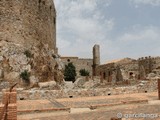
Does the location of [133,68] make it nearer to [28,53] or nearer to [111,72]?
[111,72]

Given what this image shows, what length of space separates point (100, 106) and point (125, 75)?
29.5 metres

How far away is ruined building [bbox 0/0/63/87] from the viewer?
24203 mm

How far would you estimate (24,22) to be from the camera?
1046 inches

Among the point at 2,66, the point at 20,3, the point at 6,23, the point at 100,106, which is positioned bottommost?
the point at 100,106

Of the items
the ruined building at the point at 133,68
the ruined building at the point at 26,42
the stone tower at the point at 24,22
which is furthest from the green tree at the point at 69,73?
the stone tower at the point at 24,22

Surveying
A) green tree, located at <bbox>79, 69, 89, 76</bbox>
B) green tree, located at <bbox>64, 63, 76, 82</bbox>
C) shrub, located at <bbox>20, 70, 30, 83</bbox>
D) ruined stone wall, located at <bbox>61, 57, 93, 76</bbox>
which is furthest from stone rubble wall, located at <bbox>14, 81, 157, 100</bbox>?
ruined stone wall, located at <bbox>61, 57, 93, 76</bbox>

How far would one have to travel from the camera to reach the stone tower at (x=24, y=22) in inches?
998

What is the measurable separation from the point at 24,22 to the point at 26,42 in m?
2.12

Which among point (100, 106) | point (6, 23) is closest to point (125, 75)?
point (6, 23)

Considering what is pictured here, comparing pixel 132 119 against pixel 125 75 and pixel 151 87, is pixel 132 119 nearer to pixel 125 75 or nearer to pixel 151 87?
pixel 151 87

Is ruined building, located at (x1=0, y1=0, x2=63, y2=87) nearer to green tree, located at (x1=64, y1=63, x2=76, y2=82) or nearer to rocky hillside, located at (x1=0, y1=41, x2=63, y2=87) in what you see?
rocky hillside, located at (x1=0, y1=41, x2=63, y2=87)

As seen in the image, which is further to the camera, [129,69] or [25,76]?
[129,69]

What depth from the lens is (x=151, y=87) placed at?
16.5 metres

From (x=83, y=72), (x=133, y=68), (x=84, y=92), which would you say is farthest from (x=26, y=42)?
(x=83, y=72)
